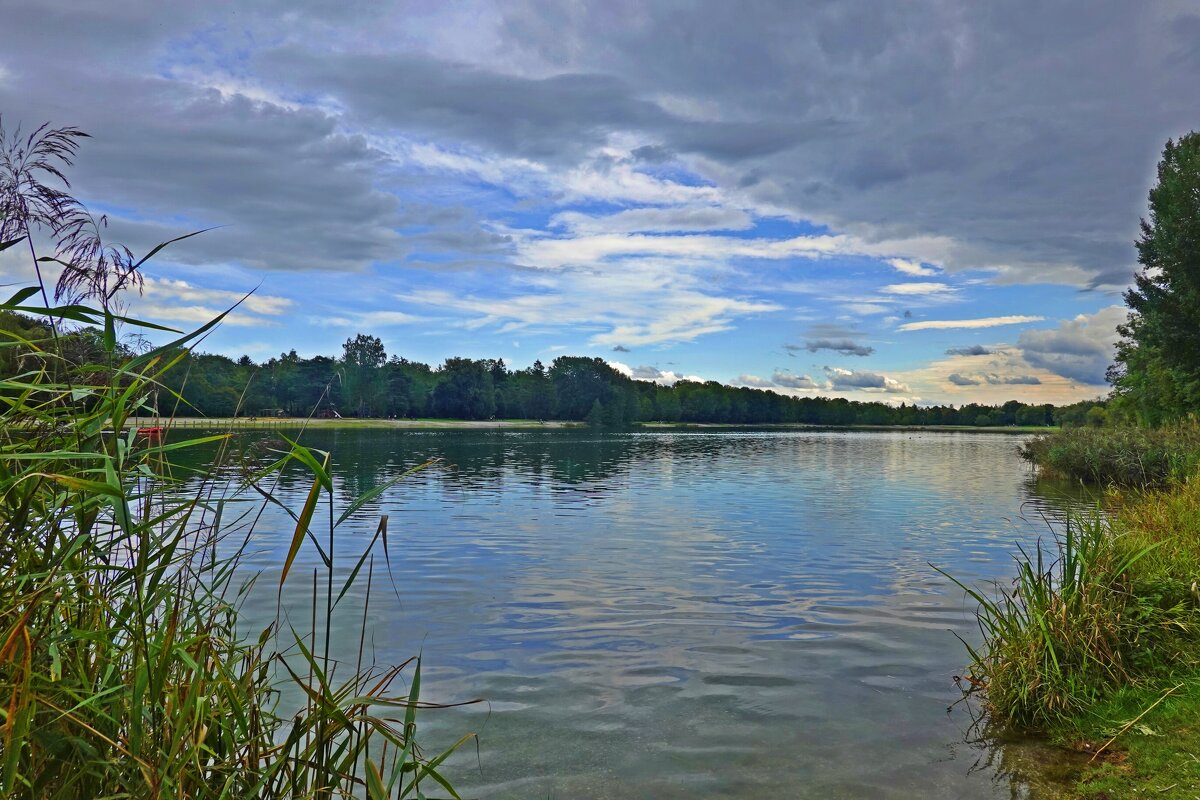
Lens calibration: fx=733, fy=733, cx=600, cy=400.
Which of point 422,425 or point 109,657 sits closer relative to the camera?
point 109,657

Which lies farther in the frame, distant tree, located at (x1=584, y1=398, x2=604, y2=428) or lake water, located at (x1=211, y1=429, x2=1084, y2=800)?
distant tree, located at (x1=584, y1=398, x2=604, y2=428)

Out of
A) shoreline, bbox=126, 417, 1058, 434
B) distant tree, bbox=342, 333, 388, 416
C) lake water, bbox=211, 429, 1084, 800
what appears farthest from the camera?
distant tree, bbox=342, 333, 388, 416

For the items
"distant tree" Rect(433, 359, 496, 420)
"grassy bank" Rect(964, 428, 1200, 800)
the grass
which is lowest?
"grassy bank" Rect(964, 428, 1200, 800)

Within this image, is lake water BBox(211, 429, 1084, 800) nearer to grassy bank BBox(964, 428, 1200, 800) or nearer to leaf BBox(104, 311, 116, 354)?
grassy bank BBox(964, 428, 1200, 800)

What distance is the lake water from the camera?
20.8 feet

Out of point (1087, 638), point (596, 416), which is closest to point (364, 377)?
point (596, 416)

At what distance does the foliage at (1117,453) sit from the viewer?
2508 cm

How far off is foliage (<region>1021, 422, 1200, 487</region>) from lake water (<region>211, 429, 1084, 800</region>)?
14.8ft

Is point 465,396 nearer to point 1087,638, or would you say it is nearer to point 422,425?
point 422,425

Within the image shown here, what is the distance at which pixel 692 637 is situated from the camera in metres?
10.4

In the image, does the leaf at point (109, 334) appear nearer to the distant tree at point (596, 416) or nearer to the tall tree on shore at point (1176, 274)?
the tall tree on shore at point (1176, 274)

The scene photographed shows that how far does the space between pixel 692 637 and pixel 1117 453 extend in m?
27.8

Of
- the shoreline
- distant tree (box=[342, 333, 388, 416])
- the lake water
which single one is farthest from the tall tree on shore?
distant tree (box=[342, 333, 388, 416])

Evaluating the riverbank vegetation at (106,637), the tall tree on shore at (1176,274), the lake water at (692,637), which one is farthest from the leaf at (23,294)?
the tall tree on shore at (1176,274)
